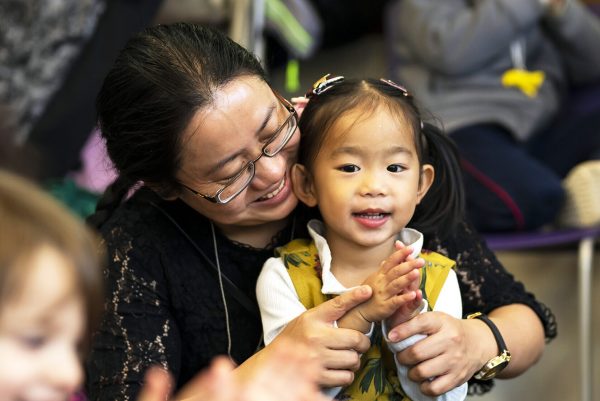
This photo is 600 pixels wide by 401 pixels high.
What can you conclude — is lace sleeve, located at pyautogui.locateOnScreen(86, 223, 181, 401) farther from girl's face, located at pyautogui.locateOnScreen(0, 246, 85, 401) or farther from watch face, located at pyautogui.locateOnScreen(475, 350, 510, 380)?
girl's face, located at pyautogui.locateOnScreen(0, 246, 85, 401)

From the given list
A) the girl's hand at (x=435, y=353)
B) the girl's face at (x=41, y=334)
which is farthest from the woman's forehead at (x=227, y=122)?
the girl's face at (x=41, y=334)

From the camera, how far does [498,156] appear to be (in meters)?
2.47

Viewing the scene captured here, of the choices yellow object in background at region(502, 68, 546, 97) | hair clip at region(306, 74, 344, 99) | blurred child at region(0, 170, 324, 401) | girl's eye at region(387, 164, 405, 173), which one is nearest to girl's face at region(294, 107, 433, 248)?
girl's eye at region(387, 164, 405, 173)

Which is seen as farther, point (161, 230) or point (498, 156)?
point (498, 156)

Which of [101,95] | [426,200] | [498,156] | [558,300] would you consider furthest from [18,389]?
[558,300]

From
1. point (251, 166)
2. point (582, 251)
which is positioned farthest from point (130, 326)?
point (582, 251)

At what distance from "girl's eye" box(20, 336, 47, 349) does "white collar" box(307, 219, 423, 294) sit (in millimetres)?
598

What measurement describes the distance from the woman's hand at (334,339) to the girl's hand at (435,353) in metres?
0.06

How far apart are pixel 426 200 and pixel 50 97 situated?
1562 mm

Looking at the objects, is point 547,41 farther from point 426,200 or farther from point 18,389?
point 18,389

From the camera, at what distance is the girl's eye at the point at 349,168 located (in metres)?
1.30

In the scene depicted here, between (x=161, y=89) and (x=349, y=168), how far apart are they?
29 cm

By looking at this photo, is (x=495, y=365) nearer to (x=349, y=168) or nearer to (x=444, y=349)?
(x=444, y=349)

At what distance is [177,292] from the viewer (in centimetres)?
142
